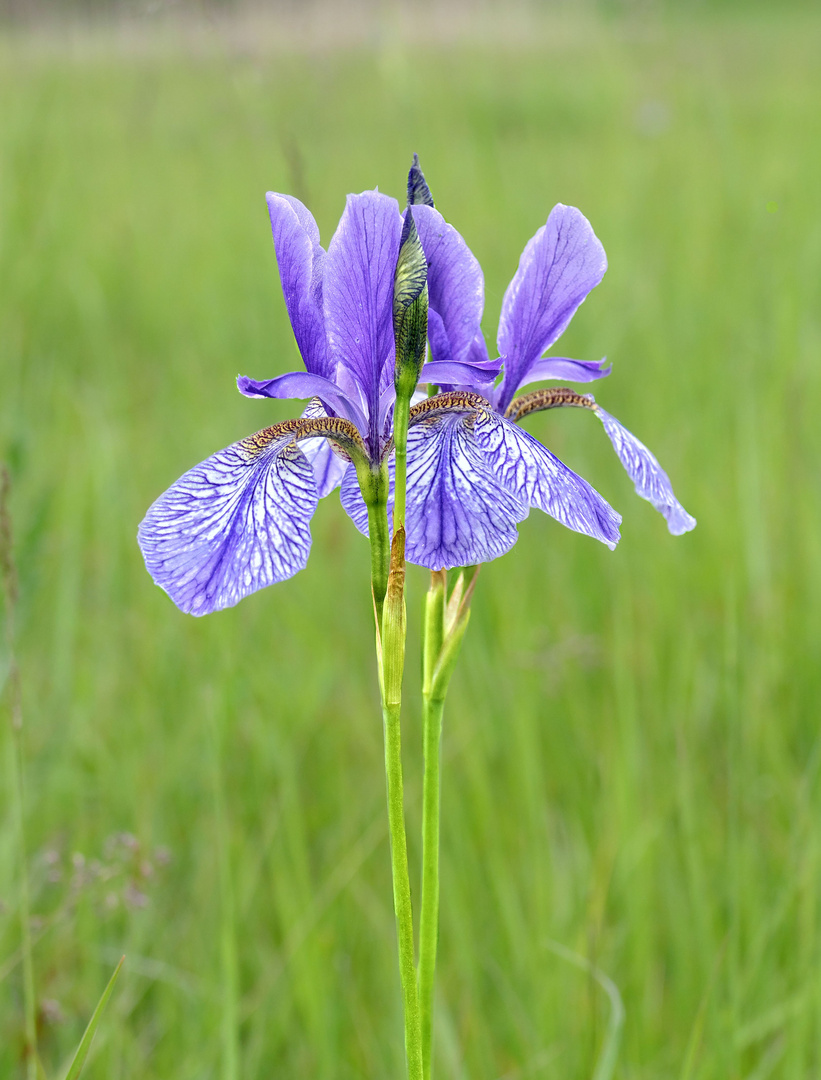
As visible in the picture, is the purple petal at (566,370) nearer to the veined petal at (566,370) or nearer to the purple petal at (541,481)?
the veined petal at (566,370)

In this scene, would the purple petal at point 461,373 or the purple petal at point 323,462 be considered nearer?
the purple petal at point 461,373

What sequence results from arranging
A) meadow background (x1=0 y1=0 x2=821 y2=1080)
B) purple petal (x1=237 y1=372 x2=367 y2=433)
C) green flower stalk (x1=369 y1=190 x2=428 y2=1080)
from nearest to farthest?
green flower stalk (x1=369 y1=190 x2=428 y2=1080) < purple petal (x1=237 y1=372 x2=367 y2=433) < meadow background (x1=0 y1=0 x2=821 y2=1080)

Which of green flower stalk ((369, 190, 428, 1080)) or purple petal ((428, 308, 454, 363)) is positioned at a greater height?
purple petal ((428, 308, 454, 363))

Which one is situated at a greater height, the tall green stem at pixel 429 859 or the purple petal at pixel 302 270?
the purple petal at pixel 302 270

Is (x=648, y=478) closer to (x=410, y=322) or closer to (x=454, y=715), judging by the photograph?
(x=410, y=322)

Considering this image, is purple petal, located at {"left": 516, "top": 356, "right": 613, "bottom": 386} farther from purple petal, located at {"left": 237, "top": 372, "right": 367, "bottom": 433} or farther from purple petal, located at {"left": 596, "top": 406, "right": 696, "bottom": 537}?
purple petal, located at {"left": 237, "top": 372, "right": 367, "bottom": 433}

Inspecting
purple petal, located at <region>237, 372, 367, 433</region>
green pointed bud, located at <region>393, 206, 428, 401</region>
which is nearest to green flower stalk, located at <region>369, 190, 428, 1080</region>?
green pointed bud, located at <region>393, 206, 428, 401</region>

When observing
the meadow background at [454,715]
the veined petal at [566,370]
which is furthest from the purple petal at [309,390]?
the meadow background at [454,715]
